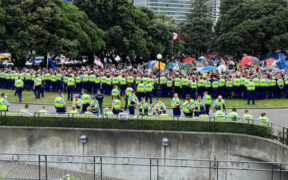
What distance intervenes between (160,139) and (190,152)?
128 centimetres

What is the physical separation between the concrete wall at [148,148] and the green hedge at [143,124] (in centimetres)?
25

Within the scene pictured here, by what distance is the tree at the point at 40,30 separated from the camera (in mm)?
41438

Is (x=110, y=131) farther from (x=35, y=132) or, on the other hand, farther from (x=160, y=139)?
(x=35, y=132)

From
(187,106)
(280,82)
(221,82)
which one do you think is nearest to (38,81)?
(221,82)

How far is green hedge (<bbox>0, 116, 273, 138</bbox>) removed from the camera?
15.9 m

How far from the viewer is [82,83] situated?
2964 cm

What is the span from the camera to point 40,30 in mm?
41750

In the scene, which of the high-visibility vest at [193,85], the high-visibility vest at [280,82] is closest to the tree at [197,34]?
the high-visibility vest at [280,82]

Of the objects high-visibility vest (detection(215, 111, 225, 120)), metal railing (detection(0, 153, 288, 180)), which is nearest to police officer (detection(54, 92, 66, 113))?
metal railing (detection(0, 153, 288, 180))

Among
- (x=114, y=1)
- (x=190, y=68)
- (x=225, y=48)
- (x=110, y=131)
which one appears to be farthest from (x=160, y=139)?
(x=225, y=48)

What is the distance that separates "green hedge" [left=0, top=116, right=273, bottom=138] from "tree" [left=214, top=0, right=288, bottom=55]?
47.8 m

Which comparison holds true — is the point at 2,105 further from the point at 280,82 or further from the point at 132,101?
the point at 280,82

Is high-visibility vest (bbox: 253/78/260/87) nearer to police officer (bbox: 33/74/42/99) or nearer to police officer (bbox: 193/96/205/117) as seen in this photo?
police officer (bbox: 193/96/205/117)

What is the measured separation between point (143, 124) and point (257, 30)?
49.2 m
